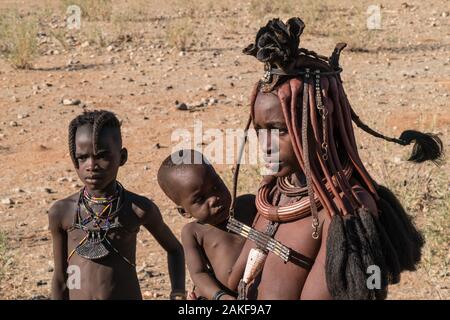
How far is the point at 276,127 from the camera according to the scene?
2.54 m

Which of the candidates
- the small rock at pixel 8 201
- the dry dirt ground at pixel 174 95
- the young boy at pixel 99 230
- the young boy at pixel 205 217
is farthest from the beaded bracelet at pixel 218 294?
the small rock at pixel 8 201

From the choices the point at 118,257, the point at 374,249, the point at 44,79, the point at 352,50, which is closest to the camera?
the point at 374,249

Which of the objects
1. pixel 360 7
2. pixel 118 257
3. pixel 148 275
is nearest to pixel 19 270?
pixel 148 275

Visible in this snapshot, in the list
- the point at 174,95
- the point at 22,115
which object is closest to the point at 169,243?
the point at 22,115

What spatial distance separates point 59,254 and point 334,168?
1523 millimetres

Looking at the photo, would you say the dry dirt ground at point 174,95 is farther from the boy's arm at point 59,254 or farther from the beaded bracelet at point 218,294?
the beaded bracelet at point 218,294

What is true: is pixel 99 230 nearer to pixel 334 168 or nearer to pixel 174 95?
pixel 334 168

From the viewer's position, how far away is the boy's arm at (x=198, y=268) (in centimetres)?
295

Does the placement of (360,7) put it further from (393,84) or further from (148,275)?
(148,275)

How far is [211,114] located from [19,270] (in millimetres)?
3775

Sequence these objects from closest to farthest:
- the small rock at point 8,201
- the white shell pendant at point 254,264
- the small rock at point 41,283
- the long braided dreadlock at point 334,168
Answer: the long braided dreadlock at point 334,168
the white shell pendant at point 254,264
the small rock at point 41,283
the small rock at point 8,201

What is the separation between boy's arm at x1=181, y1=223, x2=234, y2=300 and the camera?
2947 millimetres

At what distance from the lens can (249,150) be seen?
7.48 metres

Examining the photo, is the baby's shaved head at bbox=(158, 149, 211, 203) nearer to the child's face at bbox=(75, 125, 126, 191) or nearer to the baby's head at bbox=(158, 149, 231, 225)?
the baby's head at bbox=(158, 149, 231, 225)
